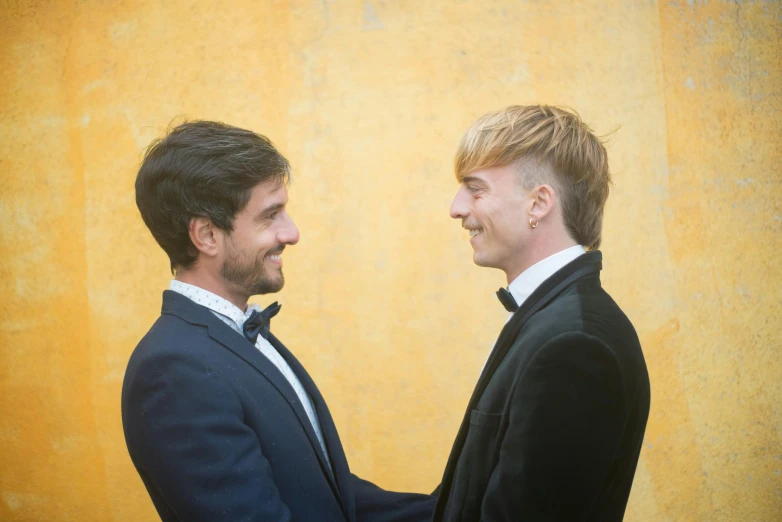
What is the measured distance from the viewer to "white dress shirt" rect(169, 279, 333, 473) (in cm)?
210

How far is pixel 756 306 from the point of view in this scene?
3408 mm

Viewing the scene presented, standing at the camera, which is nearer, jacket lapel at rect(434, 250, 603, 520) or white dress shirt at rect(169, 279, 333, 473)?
jacket lapel at rect(434, 250, 603, 520)

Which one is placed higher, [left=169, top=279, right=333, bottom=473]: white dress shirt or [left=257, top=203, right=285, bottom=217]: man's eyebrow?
[left=257, top=203, right=285, bottom=217]: man's eyebrow

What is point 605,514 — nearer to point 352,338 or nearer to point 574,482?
point 574,482

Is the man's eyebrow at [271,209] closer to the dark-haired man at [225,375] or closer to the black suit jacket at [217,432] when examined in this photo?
the dark-haired man at [225,375]

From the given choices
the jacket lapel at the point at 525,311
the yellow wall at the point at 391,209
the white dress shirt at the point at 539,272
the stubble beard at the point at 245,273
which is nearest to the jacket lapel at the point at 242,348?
the stubble beard at the point at 245,273

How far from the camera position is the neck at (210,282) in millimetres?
2115

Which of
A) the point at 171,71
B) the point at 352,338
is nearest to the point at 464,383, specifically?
the point at 352,338

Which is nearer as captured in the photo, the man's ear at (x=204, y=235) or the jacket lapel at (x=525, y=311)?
the jacket lapel at (x=525, y=311)

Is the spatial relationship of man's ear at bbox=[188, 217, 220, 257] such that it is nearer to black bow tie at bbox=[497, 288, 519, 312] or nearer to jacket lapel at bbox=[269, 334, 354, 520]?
jacket lapel at bbox=[269, 334, 354, 520]

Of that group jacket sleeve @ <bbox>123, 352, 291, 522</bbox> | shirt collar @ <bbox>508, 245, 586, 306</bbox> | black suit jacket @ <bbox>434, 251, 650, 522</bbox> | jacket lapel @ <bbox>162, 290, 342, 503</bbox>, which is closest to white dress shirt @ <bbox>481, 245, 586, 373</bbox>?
shirt collar @ <bbox>508, 245, 586, 306</bbox>

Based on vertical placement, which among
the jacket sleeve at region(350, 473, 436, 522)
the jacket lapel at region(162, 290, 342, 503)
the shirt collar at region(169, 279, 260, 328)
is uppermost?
the shirt collar at region(169, 279, 260, 328)

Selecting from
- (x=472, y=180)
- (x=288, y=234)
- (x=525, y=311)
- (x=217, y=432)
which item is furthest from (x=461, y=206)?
(x=217, y=432)

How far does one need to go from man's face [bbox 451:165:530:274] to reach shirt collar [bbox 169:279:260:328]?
2.59ft
